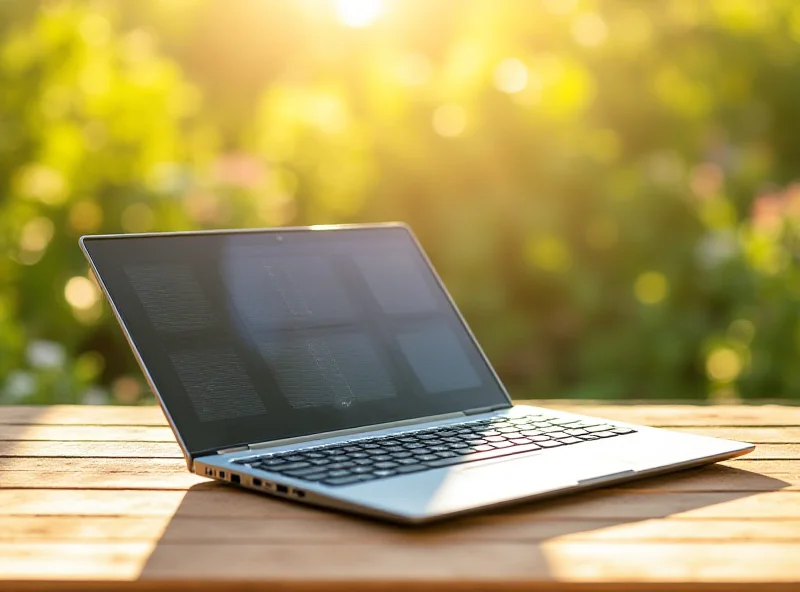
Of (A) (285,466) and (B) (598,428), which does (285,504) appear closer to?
(A) (285,466)

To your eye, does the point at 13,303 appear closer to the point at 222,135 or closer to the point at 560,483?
the point at 560,483

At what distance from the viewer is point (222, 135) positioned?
1114 cm

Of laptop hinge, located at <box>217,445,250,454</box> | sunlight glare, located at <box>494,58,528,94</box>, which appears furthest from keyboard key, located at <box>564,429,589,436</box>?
sunlight glare, located at <box>494,58,528,94</box>

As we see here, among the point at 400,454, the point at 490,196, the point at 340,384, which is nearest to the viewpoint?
the point at 400,454

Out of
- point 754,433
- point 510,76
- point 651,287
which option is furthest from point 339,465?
point 510,76

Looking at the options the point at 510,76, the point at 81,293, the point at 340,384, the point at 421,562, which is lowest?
the point at 421,562

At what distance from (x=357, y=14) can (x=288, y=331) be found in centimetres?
845

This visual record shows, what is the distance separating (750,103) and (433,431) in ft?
19.4

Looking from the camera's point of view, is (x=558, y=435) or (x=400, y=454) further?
(x=558, y=435)

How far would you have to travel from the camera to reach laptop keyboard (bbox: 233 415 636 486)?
1367mm

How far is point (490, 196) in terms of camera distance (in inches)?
206

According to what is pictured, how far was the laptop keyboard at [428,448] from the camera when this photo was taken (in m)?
1.37

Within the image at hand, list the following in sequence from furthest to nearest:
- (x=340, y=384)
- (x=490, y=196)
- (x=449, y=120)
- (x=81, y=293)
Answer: (x=449, y=120), (x=490, y=196), (x=81, y=293), (x=340, y=384)

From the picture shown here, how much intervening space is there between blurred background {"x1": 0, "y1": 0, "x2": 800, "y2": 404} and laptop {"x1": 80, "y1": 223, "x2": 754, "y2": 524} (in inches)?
86.8
